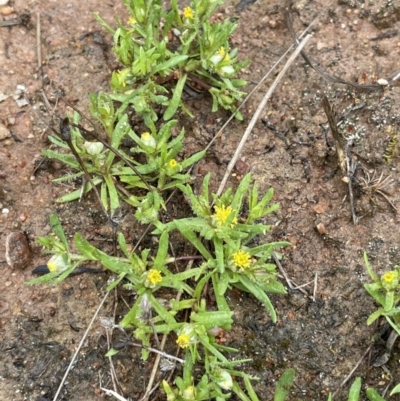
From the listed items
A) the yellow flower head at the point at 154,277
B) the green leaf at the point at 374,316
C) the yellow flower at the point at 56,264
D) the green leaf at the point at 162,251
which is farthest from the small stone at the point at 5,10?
the green leaf at the point at 374,316

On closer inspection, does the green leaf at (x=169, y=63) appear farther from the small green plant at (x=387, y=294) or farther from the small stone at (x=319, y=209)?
the small green plant at (x=387, y=294)

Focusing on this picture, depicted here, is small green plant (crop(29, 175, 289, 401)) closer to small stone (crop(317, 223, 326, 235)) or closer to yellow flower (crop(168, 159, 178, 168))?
yellow flower (crop(168, 159, 178, 168))

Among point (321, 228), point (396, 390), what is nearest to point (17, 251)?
point (321, 228)

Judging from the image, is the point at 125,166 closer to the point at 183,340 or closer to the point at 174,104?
the point at 174,104

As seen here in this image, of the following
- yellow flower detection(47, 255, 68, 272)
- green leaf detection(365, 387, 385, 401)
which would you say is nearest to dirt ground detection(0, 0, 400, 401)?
green leaf detection(365, 387, 385, 401)

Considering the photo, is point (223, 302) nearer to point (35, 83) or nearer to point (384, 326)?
point (384, 326)
